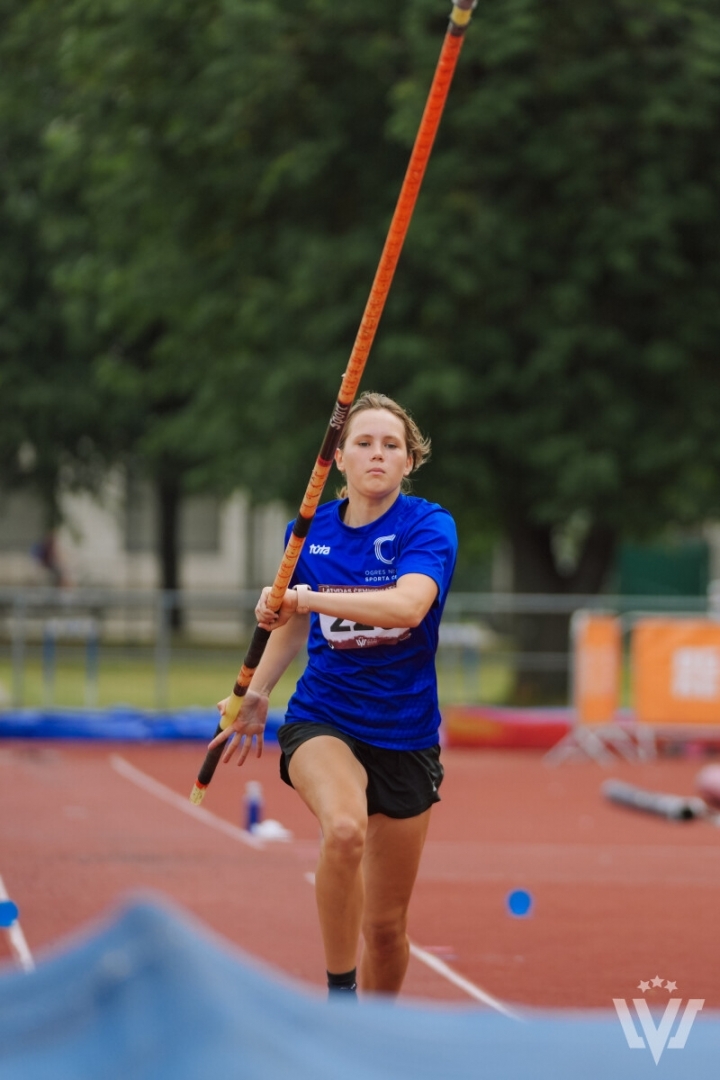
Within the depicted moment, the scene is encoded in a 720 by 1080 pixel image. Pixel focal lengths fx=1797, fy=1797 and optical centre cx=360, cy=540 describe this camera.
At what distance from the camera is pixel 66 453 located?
37719 mm

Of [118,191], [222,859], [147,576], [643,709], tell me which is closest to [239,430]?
[118,191]

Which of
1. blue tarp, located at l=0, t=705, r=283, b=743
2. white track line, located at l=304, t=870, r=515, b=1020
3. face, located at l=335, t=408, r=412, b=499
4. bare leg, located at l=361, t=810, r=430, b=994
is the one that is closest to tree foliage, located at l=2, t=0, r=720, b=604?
blue tarp, located at l=0, t=705, r=283, b=743

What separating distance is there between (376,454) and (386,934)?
5.11 feet

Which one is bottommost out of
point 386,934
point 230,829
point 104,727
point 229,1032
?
point 104,727

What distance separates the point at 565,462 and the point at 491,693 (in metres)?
5.47

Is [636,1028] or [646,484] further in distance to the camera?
[646,484]

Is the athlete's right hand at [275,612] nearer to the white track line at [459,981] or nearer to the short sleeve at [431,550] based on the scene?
the short sleeve at [431,550]

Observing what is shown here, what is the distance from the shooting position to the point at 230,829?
12922mm

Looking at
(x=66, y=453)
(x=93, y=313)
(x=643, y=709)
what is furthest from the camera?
(x=66, y=453)

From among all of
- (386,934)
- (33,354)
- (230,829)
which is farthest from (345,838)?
(33,354)

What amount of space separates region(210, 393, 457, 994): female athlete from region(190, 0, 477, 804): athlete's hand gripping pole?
0.08m

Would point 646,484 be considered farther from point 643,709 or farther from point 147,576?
point 147,576

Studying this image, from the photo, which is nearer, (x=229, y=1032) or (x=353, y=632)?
(x=229, y=1032)

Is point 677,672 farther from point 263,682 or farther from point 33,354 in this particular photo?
point 33,354
